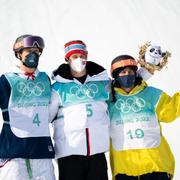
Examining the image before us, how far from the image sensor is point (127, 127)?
498 centimetres

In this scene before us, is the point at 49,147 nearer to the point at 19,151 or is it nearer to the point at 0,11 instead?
the point at 19,151

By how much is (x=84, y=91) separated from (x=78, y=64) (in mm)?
289

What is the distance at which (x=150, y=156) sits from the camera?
16.0 ft

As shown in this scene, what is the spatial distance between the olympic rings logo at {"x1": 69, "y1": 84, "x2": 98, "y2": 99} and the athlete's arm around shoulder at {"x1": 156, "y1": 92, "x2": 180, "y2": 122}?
2.39 feet

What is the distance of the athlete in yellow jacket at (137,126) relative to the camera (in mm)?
4887

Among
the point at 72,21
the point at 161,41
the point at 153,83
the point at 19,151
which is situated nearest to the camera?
the point at 19,151

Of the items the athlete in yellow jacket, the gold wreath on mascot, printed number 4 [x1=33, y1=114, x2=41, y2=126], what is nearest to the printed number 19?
printed number 4 [x1=33, y1=114, x2=41, y2=126]

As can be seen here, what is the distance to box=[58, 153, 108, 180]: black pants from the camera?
477 cm

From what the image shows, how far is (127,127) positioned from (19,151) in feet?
3.91

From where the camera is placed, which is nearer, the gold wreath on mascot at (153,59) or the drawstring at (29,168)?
the drawstring at (29,168)

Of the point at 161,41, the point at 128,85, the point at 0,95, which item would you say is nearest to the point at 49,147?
the point at 0,95

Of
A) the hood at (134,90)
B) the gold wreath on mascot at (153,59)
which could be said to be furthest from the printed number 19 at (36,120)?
the gold wreath on mascot at (153,59)

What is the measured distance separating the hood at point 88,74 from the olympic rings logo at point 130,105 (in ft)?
1.07

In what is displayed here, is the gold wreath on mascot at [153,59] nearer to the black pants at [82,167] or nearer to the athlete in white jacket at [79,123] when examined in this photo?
the athlete in white jacket at [79,123]
